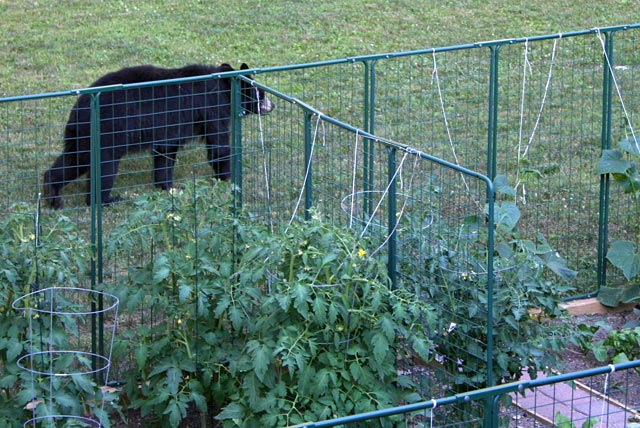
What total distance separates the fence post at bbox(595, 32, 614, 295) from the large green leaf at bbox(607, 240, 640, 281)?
23 cm

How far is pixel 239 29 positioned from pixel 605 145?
732cm

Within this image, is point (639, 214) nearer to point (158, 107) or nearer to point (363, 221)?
point (363, 221)

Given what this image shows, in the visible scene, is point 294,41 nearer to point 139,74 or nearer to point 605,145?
point 139,74

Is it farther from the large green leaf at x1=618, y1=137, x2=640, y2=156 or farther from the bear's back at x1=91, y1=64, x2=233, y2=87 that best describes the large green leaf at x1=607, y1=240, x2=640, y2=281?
the bear's back at x1=91, y1=64, x2=233, y2=87

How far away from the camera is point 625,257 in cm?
788

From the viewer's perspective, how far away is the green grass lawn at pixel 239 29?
13.4 metres

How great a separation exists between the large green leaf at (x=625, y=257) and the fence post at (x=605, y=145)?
0.23 metres

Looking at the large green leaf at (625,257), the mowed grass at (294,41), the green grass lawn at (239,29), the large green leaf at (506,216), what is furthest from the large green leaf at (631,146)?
the green grass lawn at (239,29)

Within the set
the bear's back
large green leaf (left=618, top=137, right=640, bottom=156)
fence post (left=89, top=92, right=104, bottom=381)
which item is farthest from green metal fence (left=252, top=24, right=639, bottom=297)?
fence post (left=89, top=92, right=104, bottom=381)

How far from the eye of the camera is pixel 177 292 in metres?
6.17

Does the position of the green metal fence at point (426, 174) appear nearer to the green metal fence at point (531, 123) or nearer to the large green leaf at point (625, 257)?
the green metal fence at point (531, 123)

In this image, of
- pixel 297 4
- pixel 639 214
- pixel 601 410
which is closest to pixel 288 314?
pixel 601 410

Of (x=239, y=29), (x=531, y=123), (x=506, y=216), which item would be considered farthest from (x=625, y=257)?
(x=239, y=29)

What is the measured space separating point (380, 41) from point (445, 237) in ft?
28.2
